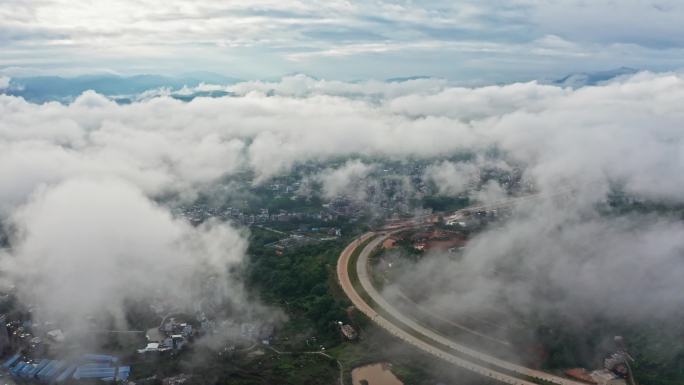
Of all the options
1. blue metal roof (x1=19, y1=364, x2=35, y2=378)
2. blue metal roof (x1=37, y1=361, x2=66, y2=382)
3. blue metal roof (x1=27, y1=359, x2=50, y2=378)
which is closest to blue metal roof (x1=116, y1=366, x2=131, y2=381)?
blue metal roof (x1=37, y1=361, x2=66, y2=382)

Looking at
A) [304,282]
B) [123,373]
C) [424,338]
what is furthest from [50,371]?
[424,338]

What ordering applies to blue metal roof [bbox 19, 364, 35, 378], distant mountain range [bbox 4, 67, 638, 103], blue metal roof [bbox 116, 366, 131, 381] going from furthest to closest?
distant mountain range [bbox 4, 67, 638, 103]
blue metal roof [bbox 19, 364, 35, 378]
blue metal roof [bbox 116, 366, 131, 381]

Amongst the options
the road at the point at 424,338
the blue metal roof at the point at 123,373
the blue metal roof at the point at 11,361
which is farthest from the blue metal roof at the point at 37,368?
the road at the point at 424,338

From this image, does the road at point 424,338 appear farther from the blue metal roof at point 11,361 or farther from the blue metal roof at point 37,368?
the blue metal roof at point 11,361

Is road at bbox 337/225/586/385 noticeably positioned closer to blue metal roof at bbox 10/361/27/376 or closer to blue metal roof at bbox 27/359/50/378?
blue metal roof at bbox 27/359/50/378

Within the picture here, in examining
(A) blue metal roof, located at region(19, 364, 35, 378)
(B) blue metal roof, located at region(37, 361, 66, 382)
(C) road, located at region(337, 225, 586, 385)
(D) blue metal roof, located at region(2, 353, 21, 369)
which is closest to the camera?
(B) blue metal roof, located at region(37, 361, 66, 382)

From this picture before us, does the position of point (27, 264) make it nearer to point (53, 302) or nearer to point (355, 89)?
point (53, 302)

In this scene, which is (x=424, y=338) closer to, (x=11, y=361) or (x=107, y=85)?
(x=11, y=361)

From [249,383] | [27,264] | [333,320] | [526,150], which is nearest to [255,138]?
[526,150]
